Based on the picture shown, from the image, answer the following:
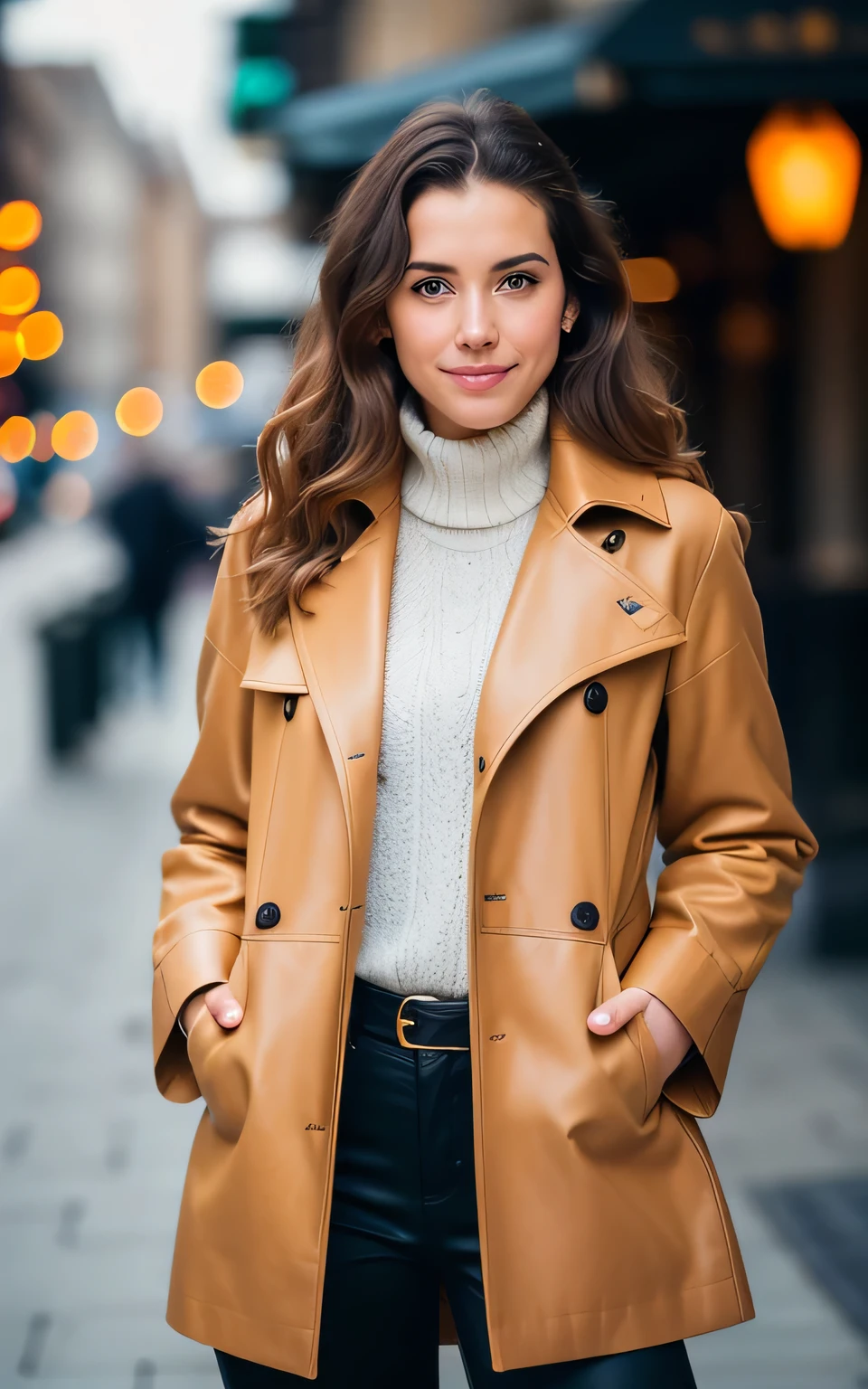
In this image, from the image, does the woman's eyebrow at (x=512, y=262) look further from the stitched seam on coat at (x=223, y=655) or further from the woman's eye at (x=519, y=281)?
the stitched seam on coat at (x=223, y=655)

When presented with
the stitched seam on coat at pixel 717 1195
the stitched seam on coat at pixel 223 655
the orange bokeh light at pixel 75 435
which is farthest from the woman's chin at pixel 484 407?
the orange bokeh light at pixel 75 435

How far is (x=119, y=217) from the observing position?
126 metres

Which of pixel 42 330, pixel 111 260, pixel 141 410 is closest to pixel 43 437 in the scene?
pixel 141 410

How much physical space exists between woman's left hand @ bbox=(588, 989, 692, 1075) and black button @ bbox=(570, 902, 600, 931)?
0.32ft

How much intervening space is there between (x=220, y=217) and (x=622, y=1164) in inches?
6479

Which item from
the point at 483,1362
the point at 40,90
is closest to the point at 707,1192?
the point at 483,1362

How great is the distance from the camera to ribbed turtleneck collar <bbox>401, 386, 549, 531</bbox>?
81.2 inches

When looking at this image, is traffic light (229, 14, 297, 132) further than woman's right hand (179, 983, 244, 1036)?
Yes

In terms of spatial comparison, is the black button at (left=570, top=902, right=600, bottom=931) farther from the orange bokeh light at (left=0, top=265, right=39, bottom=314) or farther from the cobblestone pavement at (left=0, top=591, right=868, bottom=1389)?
the orange bokeh light at (left=0, top=265, right=39, bottom=314)

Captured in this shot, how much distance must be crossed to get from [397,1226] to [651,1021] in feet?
1.38

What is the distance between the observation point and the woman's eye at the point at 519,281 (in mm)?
1960

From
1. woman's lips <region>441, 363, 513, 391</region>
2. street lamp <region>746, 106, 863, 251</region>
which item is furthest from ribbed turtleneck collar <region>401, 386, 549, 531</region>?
street lamp <region>746, 106, 863, 251</region>

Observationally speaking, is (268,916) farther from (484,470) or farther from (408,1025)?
(484,470)

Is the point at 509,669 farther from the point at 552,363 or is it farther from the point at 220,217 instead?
the point at 220,217
